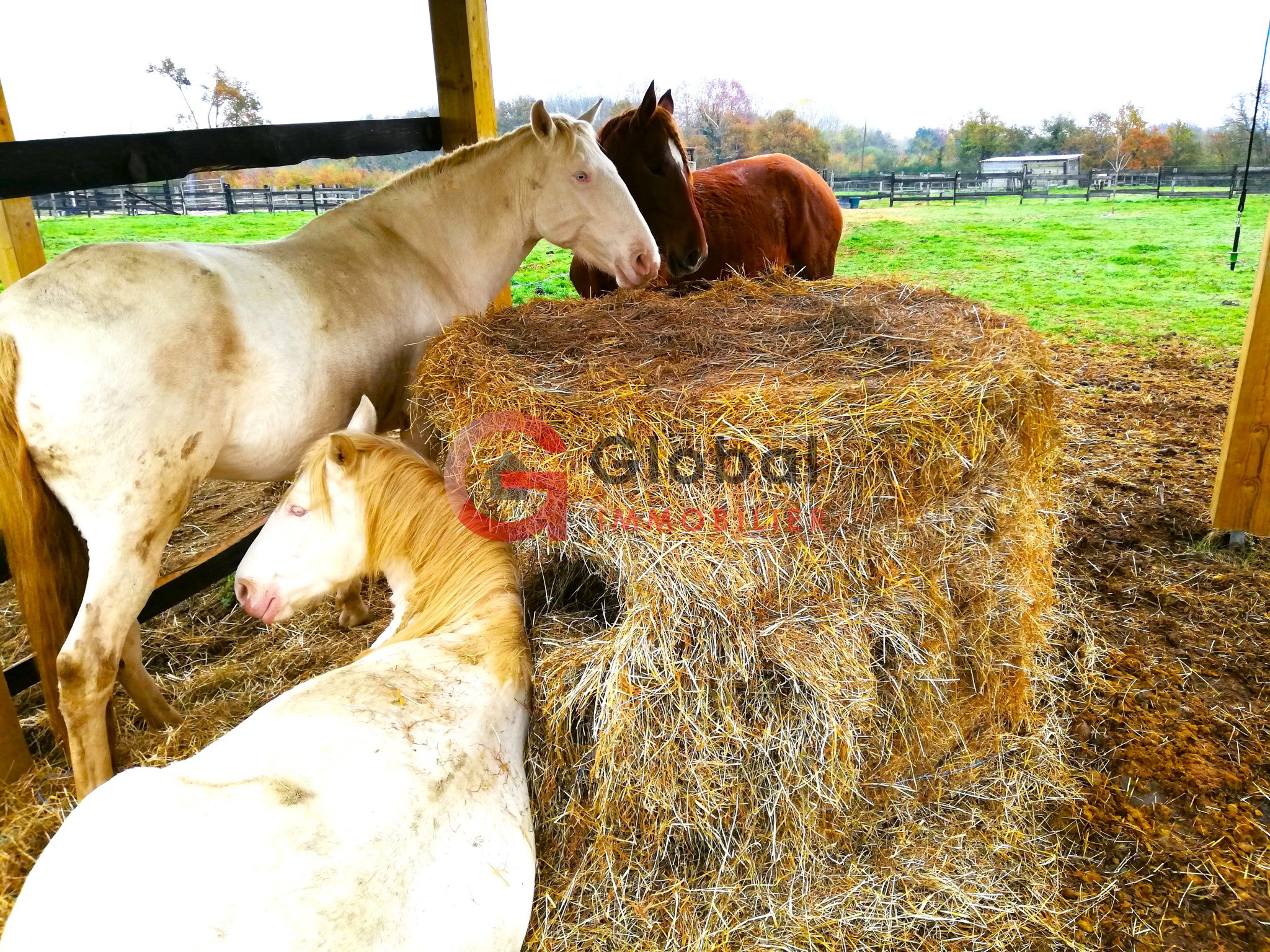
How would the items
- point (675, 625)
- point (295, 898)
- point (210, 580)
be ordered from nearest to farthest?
point (295, 898) → point (675, 625) → point (210, 580)

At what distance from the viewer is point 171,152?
234cm

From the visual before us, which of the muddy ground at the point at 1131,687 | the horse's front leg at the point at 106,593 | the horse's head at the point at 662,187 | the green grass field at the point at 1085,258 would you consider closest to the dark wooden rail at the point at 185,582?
the muddy ground at the point at 1131,687

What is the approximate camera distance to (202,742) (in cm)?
236

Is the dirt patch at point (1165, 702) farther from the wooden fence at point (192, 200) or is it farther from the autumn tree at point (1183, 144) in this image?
the autumn tree at point (1183, 144)

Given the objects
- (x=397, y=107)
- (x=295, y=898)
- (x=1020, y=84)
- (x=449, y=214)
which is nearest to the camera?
(x=295, y=898)

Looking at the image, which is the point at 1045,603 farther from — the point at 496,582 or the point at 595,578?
the point at 496,582

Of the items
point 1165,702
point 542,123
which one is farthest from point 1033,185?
point 542,123

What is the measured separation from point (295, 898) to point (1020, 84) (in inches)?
422

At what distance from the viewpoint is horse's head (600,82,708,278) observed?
3.74m

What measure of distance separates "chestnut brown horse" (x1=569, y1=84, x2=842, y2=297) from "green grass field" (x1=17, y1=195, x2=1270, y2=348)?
2.05 metres

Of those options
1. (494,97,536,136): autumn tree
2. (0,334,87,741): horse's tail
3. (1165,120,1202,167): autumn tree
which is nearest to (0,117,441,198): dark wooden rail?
(0,334,87,741): horse's tail

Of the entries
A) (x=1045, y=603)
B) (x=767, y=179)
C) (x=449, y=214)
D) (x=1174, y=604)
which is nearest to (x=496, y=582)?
(x=449, y=214)

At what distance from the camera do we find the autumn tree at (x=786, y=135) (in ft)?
25.8

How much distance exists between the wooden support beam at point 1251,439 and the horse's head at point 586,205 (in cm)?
285
